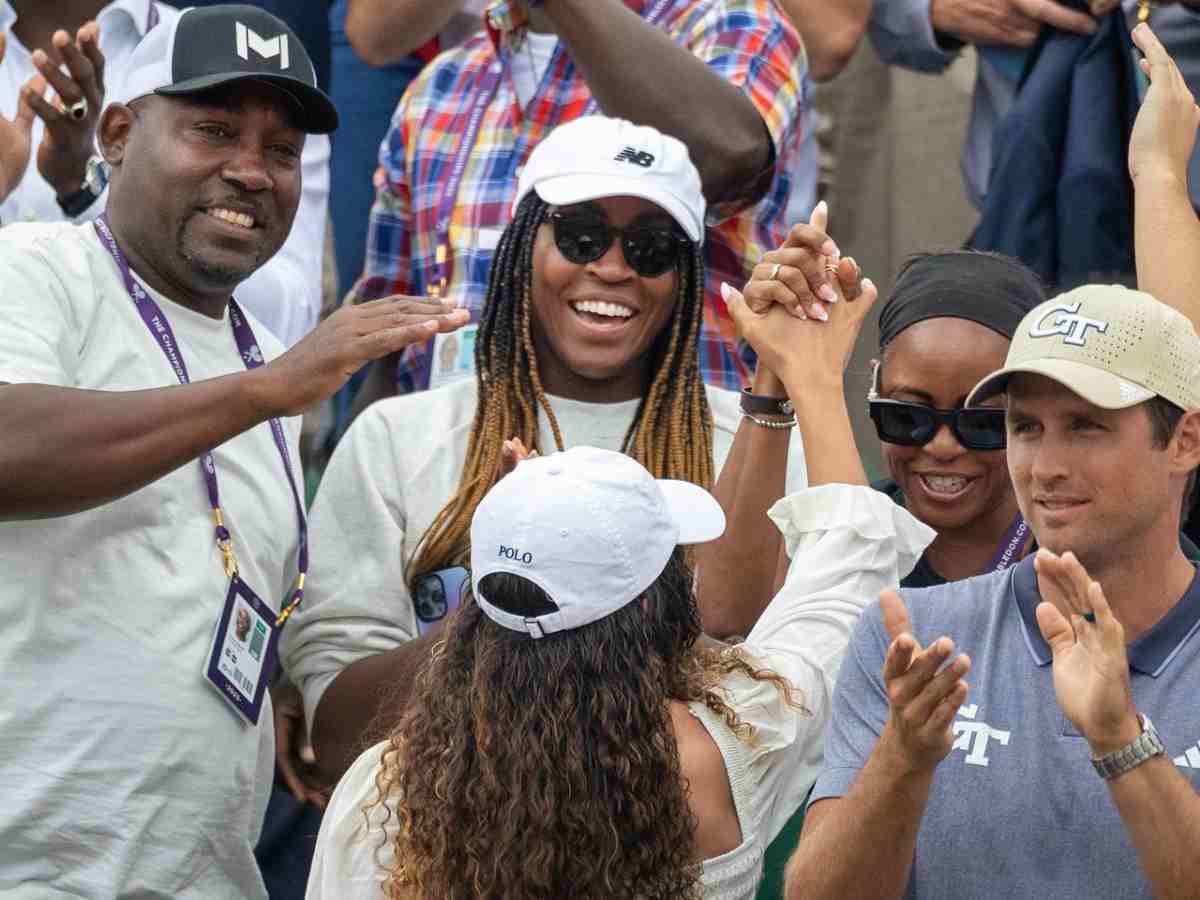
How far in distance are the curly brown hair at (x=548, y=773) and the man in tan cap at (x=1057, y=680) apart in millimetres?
257

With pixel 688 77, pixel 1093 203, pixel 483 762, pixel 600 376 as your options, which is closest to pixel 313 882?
pixel 483 762

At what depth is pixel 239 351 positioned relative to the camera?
4059 mm

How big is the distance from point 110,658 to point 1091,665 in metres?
1.70

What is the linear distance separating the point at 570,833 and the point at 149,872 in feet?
3.21

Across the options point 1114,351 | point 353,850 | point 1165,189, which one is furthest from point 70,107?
point 1114,351

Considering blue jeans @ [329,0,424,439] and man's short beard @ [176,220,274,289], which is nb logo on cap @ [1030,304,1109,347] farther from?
blue jeans @ [329,0,424,439]

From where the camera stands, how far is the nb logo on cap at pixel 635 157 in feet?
14.2

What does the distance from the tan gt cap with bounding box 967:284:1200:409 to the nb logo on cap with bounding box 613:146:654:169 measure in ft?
4.25

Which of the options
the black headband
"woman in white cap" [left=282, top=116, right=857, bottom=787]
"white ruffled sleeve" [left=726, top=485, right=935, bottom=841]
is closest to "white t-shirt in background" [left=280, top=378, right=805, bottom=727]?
"woman in white cap" [left=282, top=116, right=857, bottom=787]

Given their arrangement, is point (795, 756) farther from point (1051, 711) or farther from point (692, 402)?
point (692, 402)

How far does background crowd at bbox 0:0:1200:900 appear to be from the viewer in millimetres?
3852

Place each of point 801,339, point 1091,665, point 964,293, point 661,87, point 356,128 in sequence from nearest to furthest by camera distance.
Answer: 1. point 1091,665
2. point 801,339
3. point 964,293
4. point 661,87
5. point 356,128

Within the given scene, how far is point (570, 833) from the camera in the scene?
2936mm

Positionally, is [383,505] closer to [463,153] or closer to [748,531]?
[748,531]
